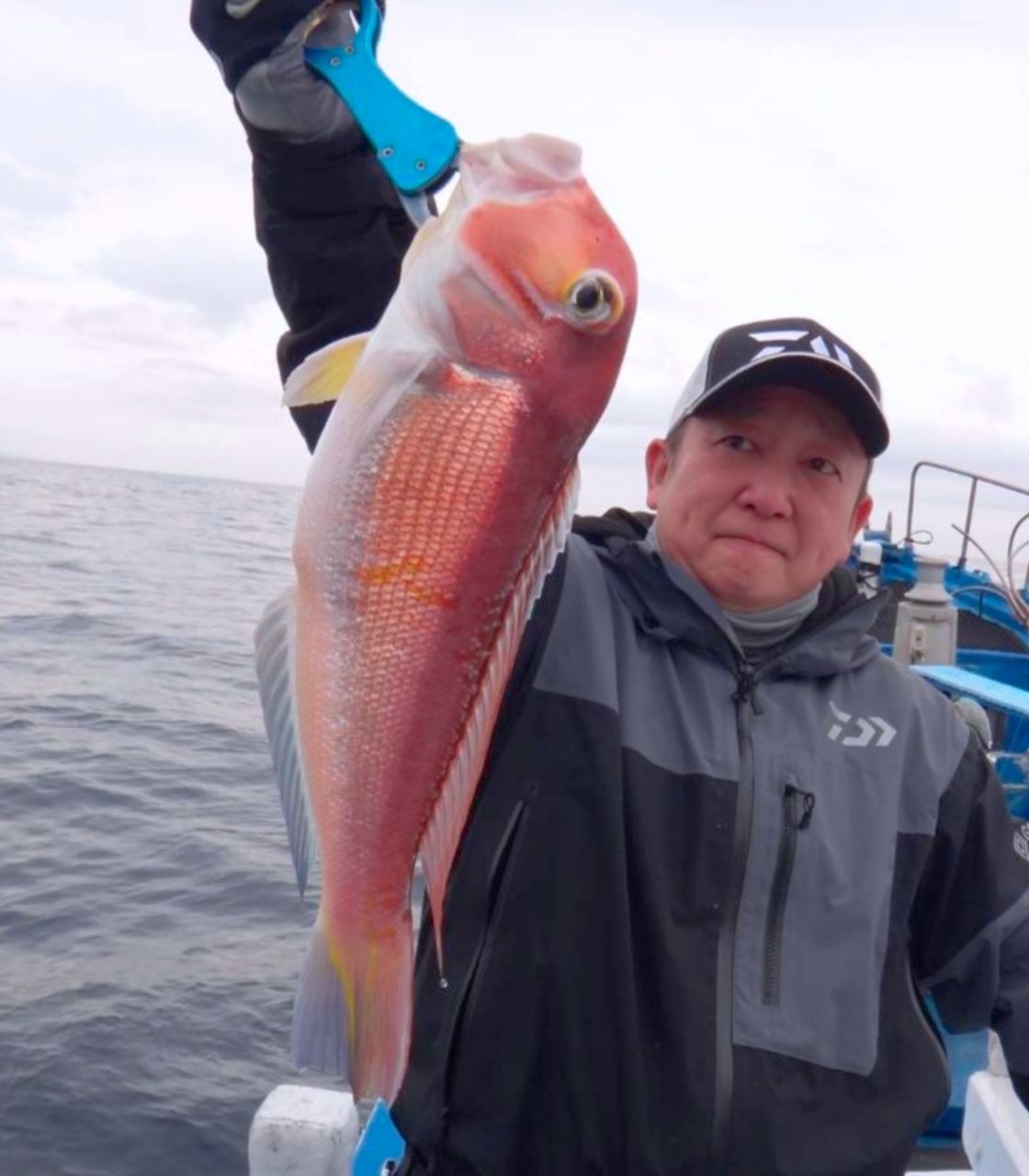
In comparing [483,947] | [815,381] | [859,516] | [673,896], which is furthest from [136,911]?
[815,381]

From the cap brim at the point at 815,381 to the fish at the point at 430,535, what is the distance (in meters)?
0.64

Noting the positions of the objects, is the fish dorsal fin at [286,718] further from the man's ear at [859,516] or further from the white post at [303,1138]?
the white post at [303,1138]

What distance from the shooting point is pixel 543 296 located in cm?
170

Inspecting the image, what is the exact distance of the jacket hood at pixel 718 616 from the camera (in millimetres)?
2398

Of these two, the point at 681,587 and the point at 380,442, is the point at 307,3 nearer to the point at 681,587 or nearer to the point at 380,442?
the point at 380,442

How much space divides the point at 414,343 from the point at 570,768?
0.90 meters

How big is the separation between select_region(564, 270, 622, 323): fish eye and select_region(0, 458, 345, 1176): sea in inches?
194

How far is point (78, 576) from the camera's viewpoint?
22750 mm

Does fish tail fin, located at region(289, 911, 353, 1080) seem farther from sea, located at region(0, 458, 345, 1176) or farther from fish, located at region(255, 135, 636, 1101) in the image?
sea, located at region(0, 458, 345, 1176)

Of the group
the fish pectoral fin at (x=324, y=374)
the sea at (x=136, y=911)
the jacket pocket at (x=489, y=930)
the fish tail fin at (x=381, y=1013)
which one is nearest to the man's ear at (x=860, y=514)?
the jacket pocket at (x=489, y=930)

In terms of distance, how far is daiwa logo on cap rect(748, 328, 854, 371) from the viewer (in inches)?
92.0

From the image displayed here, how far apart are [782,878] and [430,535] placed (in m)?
1.06

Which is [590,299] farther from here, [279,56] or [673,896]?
[673,896]

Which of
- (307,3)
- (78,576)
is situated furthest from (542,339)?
(78,576)
